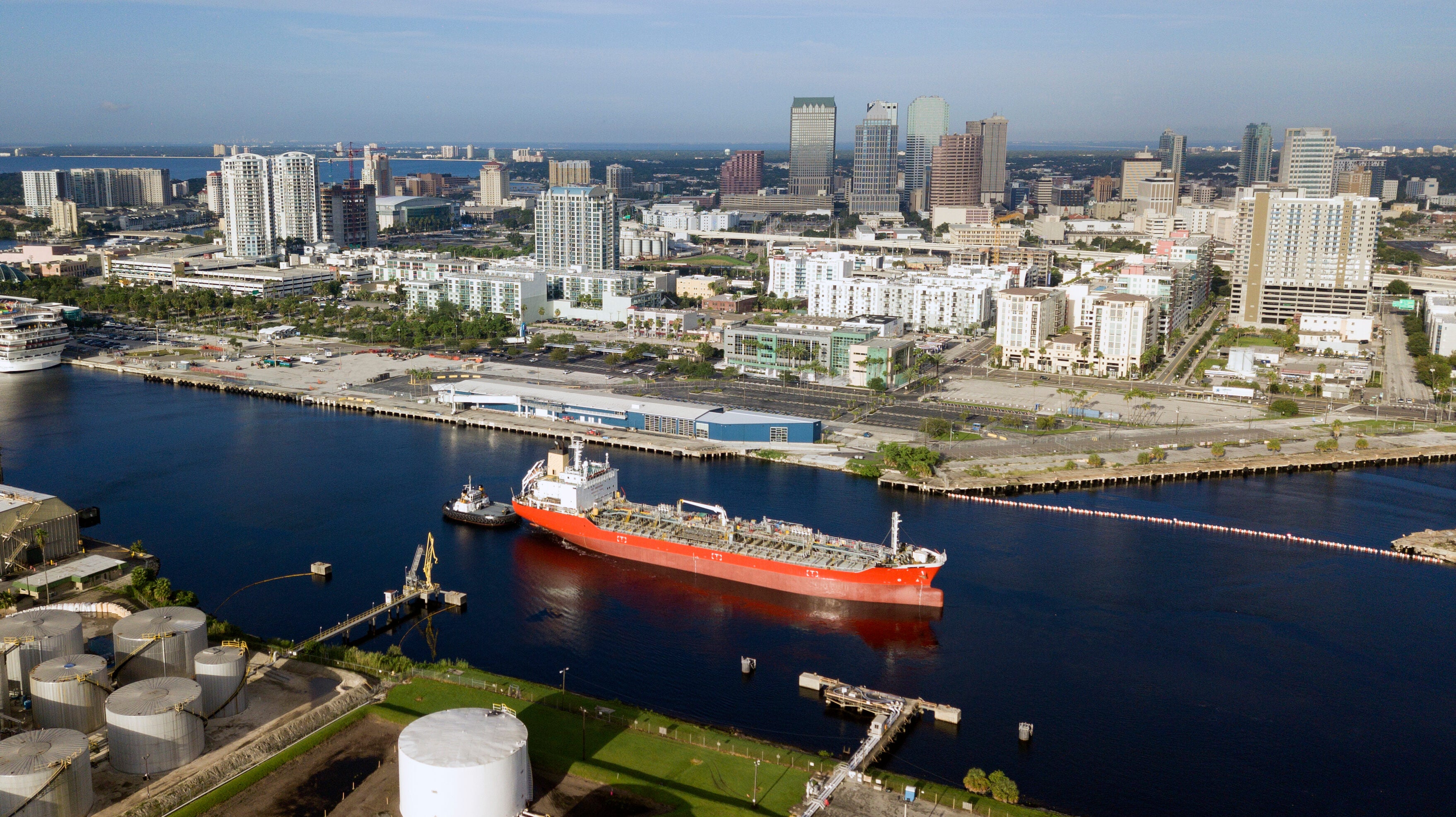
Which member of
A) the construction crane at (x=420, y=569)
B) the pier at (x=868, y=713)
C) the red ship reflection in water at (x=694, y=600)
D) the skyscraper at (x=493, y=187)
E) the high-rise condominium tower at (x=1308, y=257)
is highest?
the skyscraper at (x=493, y=187)

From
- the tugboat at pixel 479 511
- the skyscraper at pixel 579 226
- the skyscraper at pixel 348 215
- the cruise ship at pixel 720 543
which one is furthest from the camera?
the skyscraper at pixel 348 215

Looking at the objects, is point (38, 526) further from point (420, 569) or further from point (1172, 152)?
point (1172, 152)

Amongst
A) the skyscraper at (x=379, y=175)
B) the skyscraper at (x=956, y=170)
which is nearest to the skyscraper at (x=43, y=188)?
the skyscraper at (x=379, y=175)

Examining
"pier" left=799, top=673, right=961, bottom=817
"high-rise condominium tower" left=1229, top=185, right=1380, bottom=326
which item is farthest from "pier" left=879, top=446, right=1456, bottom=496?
"high-rise condominium tower" left=1229, top=185, right=1380, bottom=326

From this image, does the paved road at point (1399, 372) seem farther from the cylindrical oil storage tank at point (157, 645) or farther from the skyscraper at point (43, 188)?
the skyscraper at point (43, 188)

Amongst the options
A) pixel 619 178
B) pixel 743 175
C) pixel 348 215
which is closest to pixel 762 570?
pixel 348 215
